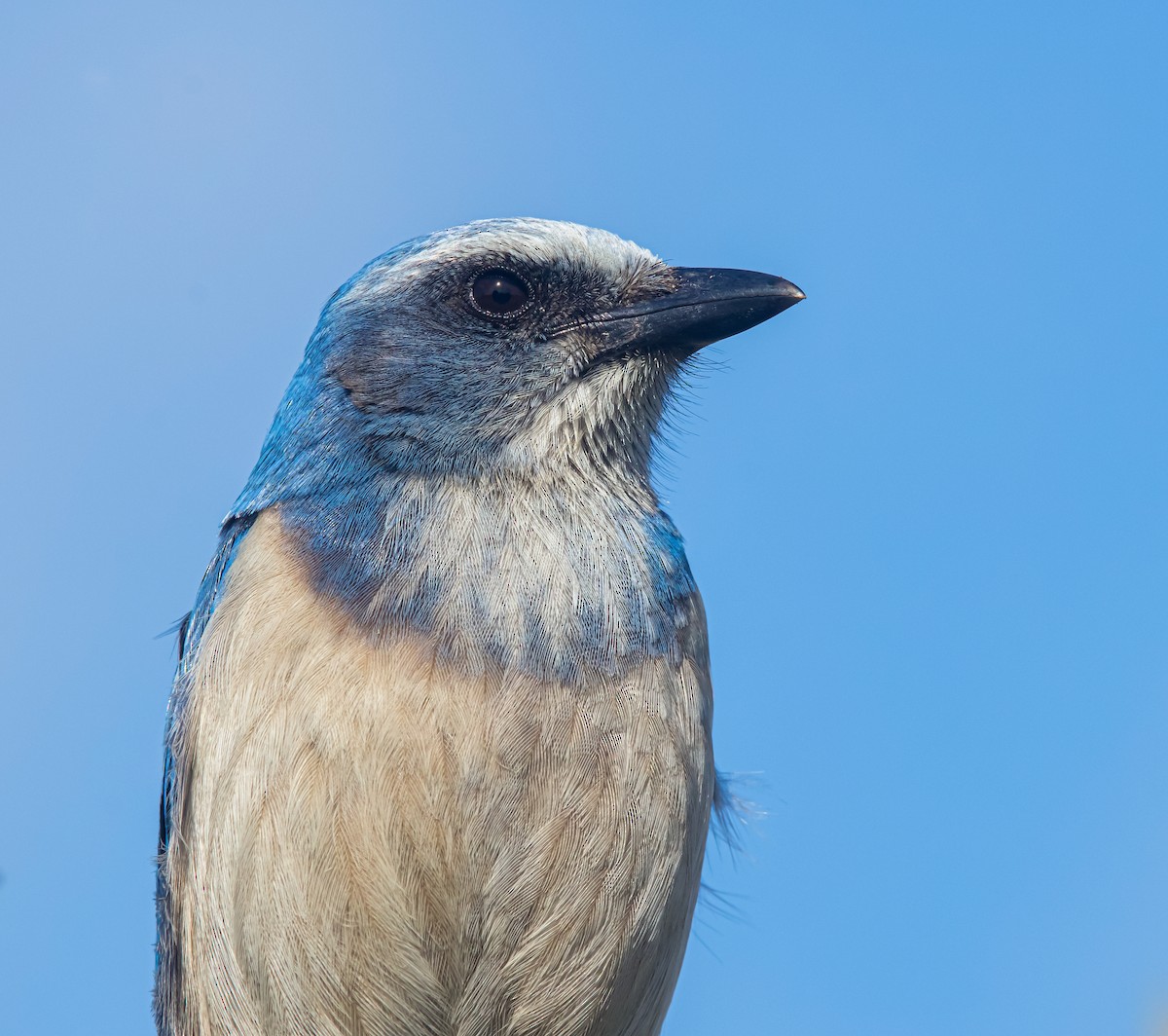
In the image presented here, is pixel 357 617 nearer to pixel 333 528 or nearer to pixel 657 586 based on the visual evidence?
pixel 333 528

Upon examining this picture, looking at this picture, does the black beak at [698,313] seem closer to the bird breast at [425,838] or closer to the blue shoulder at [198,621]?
the bird breast at [425,838]

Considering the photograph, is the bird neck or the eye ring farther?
the eye ring

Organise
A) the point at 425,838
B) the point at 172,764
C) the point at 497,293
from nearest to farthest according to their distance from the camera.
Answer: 1. the point at 425,838
2. the point at 172,764
3. the point at 497,293

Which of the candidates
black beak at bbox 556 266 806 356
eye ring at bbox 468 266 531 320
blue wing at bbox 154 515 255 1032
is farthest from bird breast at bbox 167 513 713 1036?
black beak at bbox 556 266 806 356

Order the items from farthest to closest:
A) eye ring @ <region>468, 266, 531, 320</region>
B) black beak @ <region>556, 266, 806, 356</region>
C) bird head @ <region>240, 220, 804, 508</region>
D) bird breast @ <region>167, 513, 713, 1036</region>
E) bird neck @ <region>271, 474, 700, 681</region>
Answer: black beak @ <region>556, 266, 806, 356</region>
eye ring @ <region>468, 266, 531, 320</region>
bird head @ <region>240, 220, 804, 508</region>
bird neck @ <region>271, 474, 700, 681</region>
bird breast @ <region>167, 513, 713, 1036</region>

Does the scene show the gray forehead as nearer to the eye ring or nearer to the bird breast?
the eye ring

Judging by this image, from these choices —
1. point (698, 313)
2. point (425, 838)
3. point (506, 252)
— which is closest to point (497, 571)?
point (425, 838)

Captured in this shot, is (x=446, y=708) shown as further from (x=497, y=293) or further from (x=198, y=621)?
(x=497, y=293)
